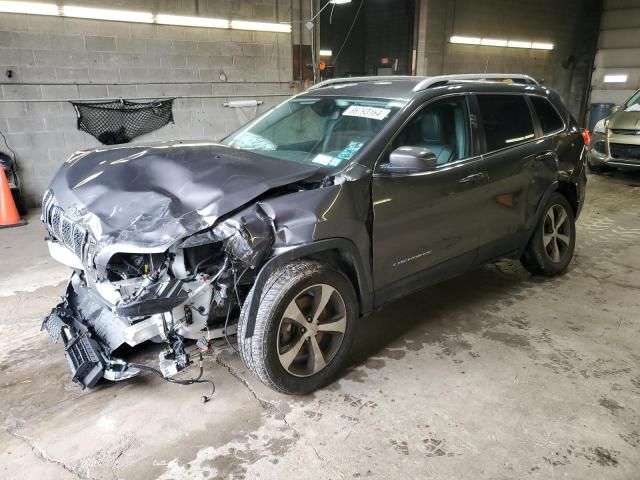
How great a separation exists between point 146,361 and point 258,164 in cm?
140

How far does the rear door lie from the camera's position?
3500 millimetres

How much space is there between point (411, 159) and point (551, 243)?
2253 millimetres

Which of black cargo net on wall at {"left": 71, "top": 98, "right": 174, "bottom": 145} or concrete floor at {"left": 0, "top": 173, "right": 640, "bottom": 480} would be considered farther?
black cargo net on wall at {"left": 71, "top": 98, "right": 174, "bottom": 145}

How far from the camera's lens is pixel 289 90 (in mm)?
8680

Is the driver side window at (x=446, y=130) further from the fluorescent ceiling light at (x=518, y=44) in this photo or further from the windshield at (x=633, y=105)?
the fluorescent ceiling light at (x=518, y=44)

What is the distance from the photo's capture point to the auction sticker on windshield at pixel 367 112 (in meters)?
3.03

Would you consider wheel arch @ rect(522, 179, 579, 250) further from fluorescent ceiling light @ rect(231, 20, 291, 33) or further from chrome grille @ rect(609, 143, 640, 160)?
fluorescent ceiling light @ rect(231, 20, 291, 33)

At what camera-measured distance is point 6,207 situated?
19.3 feet

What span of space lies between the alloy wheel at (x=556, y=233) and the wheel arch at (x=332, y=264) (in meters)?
2.08

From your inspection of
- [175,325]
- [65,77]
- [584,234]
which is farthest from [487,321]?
[65,77]

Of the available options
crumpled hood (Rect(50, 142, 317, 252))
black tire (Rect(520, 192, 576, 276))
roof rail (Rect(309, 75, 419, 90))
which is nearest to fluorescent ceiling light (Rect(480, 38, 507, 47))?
black tire (Rect(520, 192, 576, 276))

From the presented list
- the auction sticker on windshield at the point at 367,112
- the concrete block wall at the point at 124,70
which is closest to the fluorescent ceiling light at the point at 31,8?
the concrete block wall at the point at 124,70

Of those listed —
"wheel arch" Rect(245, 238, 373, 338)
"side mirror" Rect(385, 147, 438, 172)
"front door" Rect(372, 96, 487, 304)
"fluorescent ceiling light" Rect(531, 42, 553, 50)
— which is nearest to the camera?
"wheel arch" Rect(245, 238, 373, 338)

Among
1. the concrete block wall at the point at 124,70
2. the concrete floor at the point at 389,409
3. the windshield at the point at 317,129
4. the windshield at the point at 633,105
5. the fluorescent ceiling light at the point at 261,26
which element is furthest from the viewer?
the windshield at the point at 633,105
